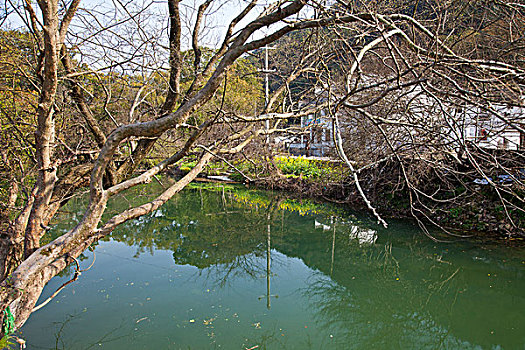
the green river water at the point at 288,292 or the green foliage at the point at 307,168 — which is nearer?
the green river water at the point at 288,292

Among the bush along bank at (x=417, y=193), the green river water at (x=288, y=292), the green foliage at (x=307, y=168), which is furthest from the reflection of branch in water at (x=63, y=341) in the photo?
the green foliage at (x=307, y=168)

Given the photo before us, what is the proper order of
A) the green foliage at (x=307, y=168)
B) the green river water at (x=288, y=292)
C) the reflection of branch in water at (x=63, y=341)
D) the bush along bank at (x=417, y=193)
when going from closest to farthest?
the reflection of branch in water at (x=63, y=341)
the green river water at (x=288, y=292)
the bush along bank at (x=417, y=193)
the green foliage at (x=307, y=168)

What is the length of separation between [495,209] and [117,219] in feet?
22.6

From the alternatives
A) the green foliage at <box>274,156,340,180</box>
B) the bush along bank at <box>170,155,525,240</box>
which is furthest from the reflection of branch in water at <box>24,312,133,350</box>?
the green foliage at <box>274,156,340,180</box>

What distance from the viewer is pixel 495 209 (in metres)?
6.95

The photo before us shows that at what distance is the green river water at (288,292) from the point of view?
149 inches

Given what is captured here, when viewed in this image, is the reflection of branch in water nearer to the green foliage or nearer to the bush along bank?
the bush along bank

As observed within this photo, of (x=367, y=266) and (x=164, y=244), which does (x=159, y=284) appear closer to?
(x=164, y=244)

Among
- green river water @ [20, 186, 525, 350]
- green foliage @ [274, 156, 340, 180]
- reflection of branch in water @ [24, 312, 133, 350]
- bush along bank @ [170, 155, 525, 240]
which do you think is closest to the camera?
reflection of branch in water @ [24, 312, 133, 350]

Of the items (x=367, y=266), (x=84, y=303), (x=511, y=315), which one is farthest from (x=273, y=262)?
(x=511, y=315)

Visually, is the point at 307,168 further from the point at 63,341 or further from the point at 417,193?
the point at 63,341

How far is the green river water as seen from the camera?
379cm

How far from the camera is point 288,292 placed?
484 cm

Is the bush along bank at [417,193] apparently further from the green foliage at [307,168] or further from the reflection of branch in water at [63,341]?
the reflection of branch in water at [63,341]
